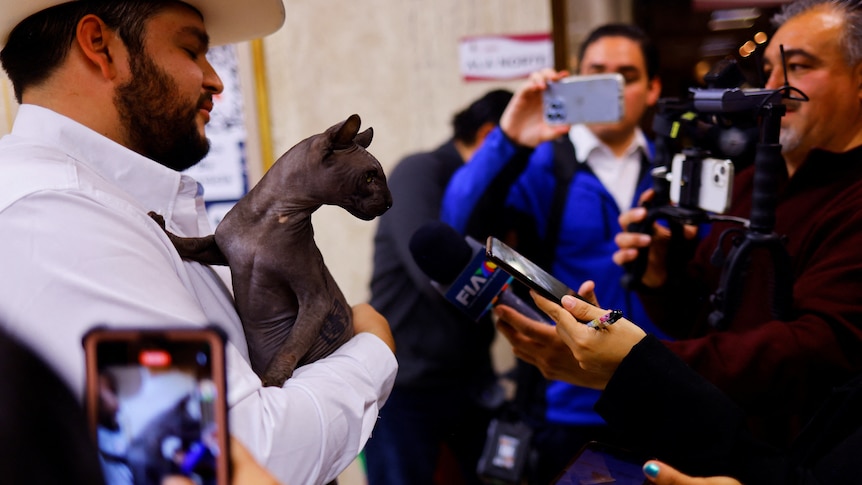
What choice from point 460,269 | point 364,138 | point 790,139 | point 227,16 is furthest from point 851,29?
point 227,16

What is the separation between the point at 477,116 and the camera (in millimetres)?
2053

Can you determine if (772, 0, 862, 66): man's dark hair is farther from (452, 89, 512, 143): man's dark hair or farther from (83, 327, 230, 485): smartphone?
(83, 327, 230, 485): smartphone

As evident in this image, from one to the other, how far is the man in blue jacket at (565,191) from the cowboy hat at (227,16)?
51cm

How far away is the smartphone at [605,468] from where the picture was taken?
102cm

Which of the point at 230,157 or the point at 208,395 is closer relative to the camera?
the point at 208,395

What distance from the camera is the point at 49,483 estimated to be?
45 centimetres

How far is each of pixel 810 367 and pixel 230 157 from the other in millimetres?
1156

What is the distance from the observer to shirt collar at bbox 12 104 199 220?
82cm

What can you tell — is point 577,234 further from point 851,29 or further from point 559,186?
point 851,29

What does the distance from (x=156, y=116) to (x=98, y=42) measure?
0.33 feet

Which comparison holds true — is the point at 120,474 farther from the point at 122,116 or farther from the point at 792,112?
the point at 792,112

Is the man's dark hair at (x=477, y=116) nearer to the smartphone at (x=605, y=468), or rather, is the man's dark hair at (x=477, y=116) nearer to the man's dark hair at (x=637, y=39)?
the man's dark hair at (x=637, y=39)

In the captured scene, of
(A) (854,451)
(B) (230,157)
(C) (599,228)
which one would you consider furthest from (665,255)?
(B) (230,157)

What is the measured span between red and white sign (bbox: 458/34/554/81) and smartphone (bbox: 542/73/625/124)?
2.42 feet
